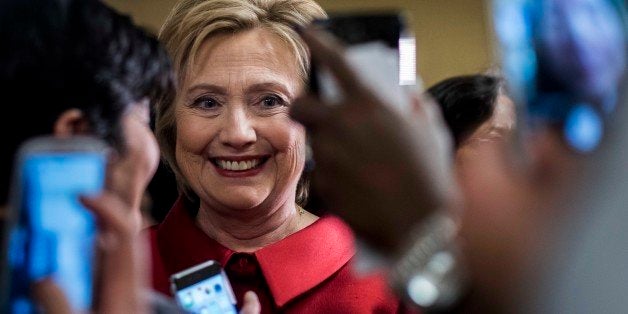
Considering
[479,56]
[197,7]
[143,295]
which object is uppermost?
[197,7]

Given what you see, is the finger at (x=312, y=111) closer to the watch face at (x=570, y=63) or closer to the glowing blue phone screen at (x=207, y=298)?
the watch face at (x=570, y=63)

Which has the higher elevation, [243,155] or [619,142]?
[619,142]

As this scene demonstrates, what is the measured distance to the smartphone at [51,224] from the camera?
27.2 inches

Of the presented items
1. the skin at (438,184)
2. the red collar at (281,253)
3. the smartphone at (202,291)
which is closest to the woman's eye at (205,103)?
the red collar at (281,253)

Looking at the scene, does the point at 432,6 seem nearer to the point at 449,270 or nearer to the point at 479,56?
the point at 479,56

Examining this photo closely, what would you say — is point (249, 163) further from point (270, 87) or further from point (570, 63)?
point (570, 63)

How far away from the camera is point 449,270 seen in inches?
26.7

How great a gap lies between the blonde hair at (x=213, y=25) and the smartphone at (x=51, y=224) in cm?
56

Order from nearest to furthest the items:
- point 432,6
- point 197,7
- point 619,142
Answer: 1. point 619,142
2. point 197,7
3. point 432,6

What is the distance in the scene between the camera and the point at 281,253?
4.12 feet

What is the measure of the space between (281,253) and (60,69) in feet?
1.79

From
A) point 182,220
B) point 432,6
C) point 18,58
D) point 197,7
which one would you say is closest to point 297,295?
point 182,220

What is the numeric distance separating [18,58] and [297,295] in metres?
0.55

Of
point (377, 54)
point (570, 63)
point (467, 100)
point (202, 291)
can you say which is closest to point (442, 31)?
point (467, 100)
